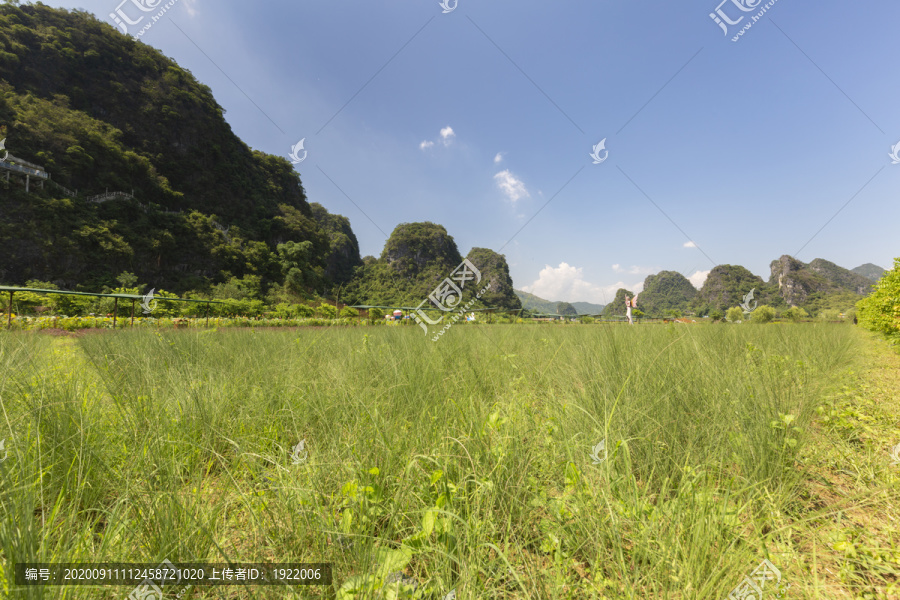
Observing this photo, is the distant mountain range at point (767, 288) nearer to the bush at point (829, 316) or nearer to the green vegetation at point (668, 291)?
the green vegetation at point (668, 291)

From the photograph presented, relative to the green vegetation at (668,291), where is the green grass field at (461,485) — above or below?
below

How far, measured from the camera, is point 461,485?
1.22 metres

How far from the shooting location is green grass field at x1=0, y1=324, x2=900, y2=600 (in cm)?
94

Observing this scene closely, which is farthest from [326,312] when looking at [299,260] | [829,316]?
[829,316]

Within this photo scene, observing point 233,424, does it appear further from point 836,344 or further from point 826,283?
point 826,283

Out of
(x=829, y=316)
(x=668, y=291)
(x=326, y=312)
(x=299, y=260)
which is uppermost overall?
(x=668, y=291)

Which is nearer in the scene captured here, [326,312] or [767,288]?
[326,312]

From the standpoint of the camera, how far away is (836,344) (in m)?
4.91

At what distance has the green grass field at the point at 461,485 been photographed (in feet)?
3.08

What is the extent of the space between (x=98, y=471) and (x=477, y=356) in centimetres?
275

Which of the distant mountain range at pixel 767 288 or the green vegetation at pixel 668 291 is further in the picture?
the green vegetation at pixel 668 291

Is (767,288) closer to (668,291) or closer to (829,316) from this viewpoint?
(668,291)

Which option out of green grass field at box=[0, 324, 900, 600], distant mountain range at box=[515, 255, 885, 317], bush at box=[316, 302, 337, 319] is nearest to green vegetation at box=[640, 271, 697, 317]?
distant mountain range at box=[515, 255, 885, 317]

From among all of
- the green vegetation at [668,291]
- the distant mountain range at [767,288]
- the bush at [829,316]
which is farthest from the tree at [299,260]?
the green vegetation at [668,291]
